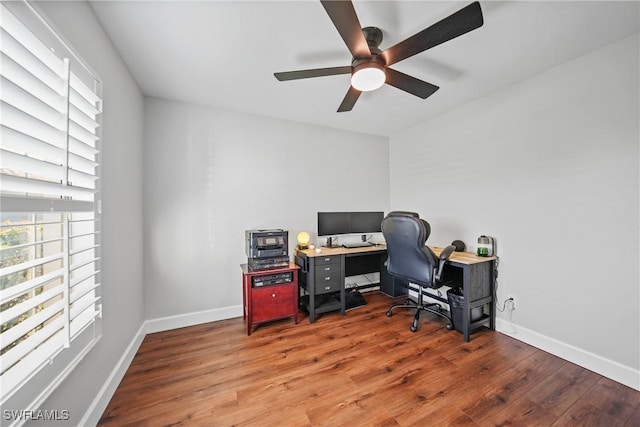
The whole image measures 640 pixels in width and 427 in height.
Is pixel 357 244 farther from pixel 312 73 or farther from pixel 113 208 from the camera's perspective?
pixel 113 208

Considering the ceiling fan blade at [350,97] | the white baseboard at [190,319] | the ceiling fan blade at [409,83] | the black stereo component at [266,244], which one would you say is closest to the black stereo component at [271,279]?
the black stereo component at [266,244]

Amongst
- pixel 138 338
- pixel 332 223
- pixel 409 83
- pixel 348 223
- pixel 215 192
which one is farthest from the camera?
pixel 348 223

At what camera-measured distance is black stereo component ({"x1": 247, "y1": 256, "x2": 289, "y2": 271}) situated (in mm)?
2426

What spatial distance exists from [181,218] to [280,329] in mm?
1611

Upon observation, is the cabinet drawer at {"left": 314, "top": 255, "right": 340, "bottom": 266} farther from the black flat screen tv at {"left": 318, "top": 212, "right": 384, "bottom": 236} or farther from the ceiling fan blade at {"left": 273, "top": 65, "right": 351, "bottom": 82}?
the ceiling fan blade at {"left": 273, "top": 65, "right": 351, "bottom": 82}

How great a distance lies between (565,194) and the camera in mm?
1968

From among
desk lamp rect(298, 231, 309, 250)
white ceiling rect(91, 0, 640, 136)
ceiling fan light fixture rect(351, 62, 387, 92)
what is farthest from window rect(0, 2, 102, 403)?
desk lamp rect(298, 231, 309, 250)

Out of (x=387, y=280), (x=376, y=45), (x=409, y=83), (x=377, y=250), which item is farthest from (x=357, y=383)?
(x=376, y=45)

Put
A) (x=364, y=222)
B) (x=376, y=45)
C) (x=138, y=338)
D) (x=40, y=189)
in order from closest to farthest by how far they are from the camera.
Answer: (x=40, y=189) < (x=376, y=45) < (x=138, y=338) < (x=364, y=222)

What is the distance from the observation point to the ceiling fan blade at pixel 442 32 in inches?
45.1

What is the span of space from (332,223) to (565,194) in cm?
228

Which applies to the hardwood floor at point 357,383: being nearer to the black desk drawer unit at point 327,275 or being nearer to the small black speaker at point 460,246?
the black desk drawer unit at point 327,275

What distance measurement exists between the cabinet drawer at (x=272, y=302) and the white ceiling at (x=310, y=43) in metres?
2.04

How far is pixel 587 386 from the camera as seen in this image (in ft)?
5.39
